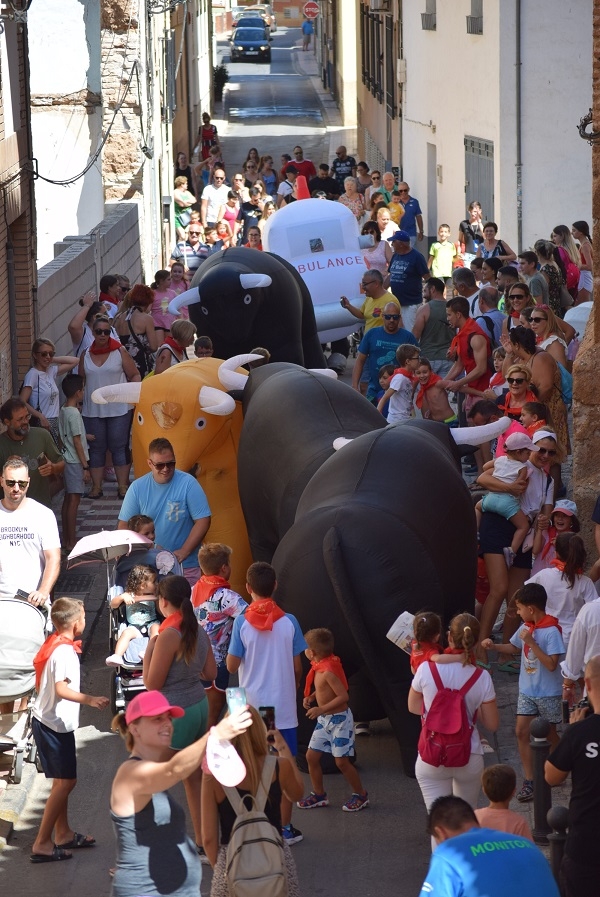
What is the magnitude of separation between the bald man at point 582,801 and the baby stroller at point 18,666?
3.16 metres

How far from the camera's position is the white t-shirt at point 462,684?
6.47 m

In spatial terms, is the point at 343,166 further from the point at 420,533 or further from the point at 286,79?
the point at 286,79

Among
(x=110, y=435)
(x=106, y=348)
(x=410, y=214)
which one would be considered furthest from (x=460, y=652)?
(x=410, y=214)

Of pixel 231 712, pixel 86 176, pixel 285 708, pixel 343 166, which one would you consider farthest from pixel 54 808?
pixel 343 166

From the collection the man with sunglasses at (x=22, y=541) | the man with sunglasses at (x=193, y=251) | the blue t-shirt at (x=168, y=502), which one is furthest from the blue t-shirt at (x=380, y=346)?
the man with sunglasses at (x=193, y=251)

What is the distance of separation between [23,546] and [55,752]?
213cm

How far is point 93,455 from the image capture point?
12.6 metres

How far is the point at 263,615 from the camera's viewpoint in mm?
7016

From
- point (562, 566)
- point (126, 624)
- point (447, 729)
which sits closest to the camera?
point (447, 729)

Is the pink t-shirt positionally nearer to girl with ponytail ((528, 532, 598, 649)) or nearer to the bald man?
the bald man

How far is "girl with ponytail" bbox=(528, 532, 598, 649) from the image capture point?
7527 mm

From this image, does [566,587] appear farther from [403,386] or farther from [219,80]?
[219,80]

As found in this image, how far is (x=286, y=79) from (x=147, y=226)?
47.0 m

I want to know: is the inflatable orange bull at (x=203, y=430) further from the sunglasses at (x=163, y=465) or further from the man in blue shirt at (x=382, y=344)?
the man in blue shirt at (x=382, y=344)
